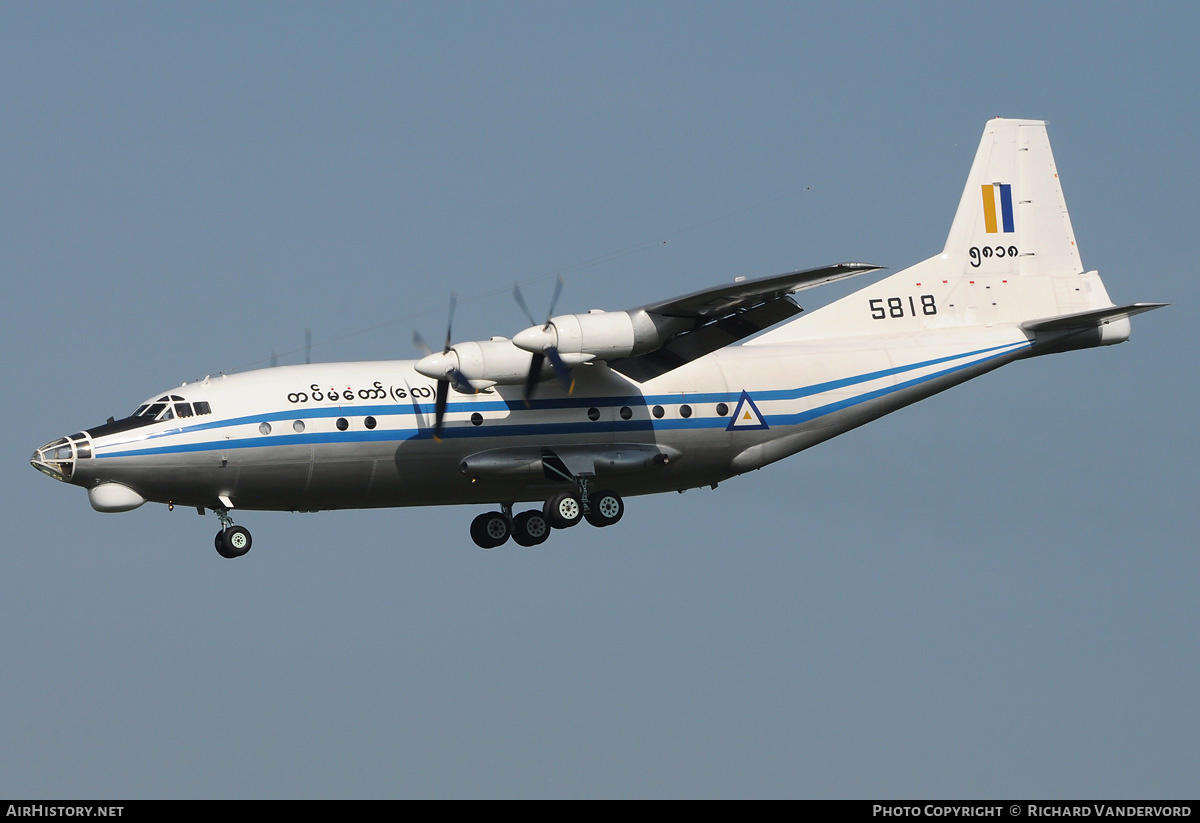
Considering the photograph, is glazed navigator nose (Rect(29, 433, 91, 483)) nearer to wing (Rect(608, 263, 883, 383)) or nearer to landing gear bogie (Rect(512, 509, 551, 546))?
landing gear bogie (Rect(512, 509, 551, 546))

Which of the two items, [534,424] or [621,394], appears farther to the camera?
[621,394]

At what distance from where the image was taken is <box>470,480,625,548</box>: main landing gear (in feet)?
96.7

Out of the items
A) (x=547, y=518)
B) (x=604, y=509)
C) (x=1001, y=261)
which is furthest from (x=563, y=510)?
(x=1001, y=261)

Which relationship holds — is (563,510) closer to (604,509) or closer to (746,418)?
(604,509)

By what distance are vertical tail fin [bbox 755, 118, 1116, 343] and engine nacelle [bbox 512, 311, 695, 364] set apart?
6.11 m

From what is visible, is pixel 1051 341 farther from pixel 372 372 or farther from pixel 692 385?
pixel 372 372

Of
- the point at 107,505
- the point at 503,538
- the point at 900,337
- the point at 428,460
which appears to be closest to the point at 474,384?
the point at 428,460

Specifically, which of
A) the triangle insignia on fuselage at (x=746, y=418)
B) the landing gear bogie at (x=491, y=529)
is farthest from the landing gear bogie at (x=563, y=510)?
the triangle insignia on fuselage at (x=746, y=418)

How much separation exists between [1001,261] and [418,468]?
12.4 m

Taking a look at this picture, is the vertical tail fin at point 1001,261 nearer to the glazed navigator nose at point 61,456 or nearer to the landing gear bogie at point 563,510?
the landing gear bogie at point 563,510

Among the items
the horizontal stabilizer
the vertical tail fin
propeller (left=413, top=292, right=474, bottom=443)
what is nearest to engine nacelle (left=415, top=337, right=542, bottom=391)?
propeller (left=413, top=292, right=474, bottom=443)

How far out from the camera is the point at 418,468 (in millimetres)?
28703

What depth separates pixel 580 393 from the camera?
29.7 m

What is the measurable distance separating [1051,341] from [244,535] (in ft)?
50.2
